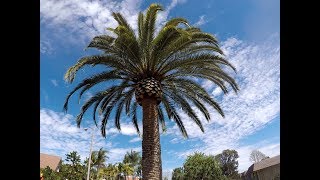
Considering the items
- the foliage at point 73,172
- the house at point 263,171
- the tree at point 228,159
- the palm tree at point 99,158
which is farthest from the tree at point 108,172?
the tree at point 228,159

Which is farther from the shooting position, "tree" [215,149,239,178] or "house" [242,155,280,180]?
"tree" [215,149,239,178]

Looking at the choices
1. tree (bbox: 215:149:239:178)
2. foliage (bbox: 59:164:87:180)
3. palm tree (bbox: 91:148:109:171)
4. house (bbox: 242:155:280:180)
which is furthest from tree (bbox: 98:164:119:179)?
tree (bbox: 215:149:239:178)

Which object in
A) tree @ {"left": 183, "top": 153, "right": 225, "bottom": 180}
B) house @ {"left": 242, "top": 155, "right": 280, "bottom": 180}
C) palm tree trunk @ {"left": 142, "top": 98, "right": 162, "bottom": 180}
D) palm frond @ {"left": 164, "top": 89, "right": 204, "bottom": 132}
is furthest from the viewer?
tree @ {"left": 183, "top": 153, "right": 225, "bottom": 180}

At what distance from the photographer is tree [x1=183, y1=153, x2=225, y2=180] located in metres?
53.7

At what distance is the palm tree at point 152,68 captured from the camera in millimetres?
13602

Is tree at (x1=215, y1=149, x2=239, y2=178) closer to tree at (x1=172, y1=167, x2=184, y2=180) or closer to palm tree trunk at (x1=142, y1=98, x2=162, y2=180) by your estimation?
tree at (x1=172, y1=167, x2=184, y2=180)

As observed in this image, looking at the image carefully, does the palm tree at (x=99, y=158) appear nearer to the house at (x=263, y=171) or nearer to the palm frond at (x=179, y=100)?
the house at (x=263, y=171)

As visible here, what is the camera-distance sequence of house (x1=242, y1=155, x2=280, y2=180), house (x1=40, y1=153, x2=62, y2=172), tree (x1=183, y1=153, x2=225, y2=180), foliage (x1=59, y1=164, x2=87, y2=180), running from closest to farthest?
foliage (x1=59, y1=164, x2=87, y2=180)
house (x1=242, y1=155, x2=280, y2=180)
tree (x1=183, y1=153, x2=225, y2=180)
house (x1=40, y1=153, x2=62, y2=172)

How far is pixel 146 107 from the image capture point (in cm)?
1445

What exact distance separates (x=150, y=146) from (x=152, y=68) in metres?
3.27
